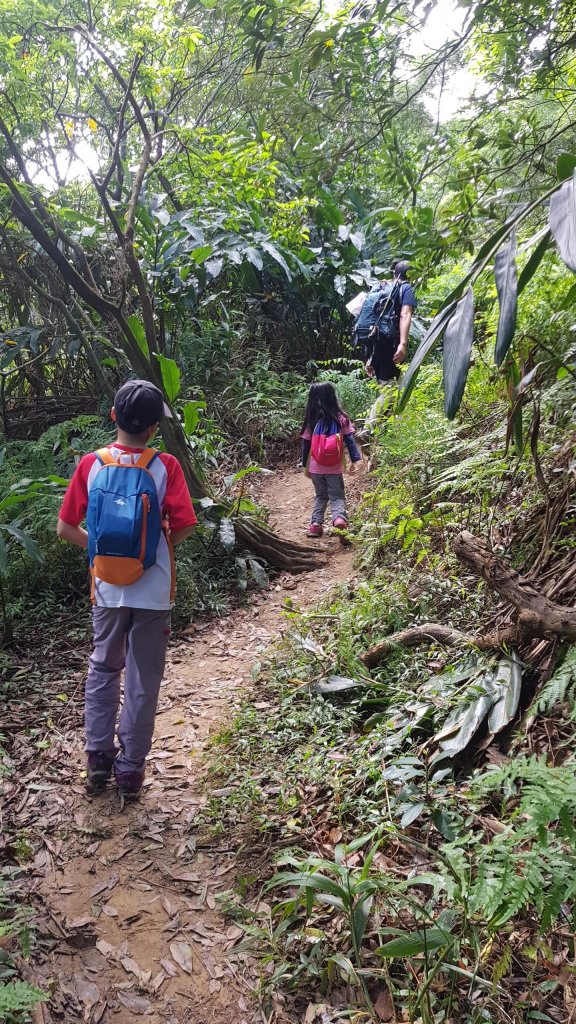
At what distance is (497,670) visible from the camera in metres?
2.67

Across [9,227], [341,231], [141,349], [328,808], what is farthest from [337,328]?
[328,808]

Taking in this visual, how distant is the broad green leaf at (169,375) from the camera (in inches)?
197

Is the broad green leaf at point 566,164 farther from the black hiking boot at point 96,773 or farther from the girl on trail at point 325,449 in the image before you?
the girl on trail at point 325,449

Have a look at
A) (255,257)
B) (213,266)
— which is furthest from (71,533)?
(255,257)

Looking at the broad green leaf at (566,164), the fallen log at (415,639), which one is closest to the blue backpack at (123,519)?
the fallen log at (415,639)

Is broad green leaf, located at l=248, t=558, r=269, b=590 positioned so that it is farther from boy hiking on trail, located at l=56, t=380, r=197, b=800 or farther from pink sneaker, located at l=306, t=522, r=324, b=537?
boy hiking on trail, located at l=56, t=380, r=197, b=800

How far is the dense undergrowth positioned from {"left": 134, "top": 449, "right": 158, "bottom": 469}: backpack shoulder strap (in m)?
1.41

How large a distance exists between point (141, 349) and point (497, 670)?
365cm

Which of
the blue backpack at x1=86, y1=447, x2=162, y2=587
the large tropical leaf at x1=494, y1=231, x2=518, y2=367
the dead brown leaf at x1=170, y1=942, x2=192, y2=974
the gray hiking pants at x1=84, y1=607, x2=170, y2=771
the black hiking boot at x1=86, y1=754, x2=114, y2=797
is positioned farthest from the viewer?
Answer: the black hiking boot at x1=86, y1=754, x2=114, y2=797

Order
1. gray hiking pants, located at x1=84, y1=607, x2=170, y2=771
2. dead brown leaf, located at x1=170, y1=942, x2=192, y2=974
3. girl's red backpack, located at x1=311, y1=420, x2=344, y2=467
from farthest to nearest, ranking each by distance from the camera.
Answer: girl's red backpack, located at x1=311, y1=420, x2=344, y2=467
gray hiking pants, located at x1=84, y1=607, x2=170, y2=771
dead brown leaf, located at x1=170, y1=942, x2=192, y2=974

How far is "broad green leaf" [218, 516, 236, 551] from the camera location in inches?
203

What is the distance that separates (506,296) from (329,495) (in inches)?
203

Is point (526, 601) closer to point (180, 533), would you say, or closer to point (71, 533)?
point (180, 533)

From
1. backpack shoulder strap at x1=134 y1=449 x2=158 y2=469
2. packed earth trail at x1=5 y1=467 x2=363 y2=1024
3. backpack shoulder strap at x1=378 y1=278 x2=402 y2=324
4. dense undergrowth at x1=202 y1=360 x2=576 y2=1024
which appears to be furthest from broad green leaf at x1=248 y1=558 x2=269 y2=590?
backpack shoulder strap at x1=378 y1=278 x2=402 y2=324
